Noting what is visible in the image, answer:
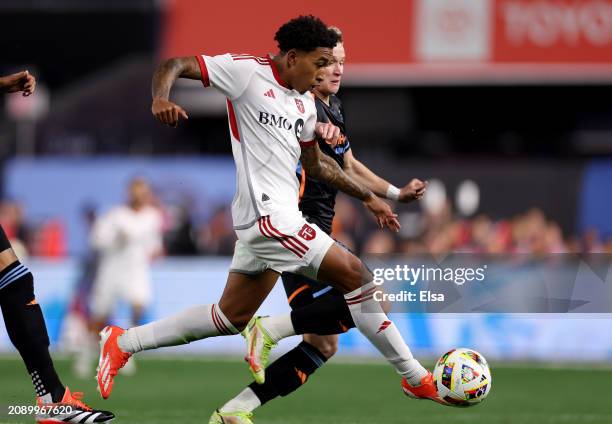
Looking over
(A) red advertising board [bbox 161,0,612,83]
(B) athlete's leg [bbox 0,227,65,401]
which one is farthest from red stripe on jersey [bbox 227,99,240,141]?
(A) red advertising board [bbox 161,0,612,83]

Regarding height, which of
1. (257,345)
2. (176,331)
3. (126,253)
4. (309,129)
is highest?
(309,129)

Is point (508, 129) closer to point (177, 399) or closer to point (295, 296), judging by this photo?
point (177, 399)

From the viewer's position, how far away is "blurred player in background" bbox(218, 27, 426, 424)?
7703 millimetres

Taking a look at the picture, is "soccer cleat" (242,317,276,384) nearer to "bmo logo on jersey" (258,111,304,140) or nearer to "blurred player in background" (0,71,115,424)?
"blurred player in background" (0,71,115,424)

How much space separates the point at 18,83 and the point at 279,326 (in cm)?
215

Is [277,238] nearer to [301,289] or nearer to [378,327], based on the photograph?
[378,327]

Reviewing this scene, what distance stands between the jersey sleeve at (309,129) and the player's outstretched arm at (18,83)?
1530 millimetres

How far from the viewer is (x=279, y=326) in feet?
26.3

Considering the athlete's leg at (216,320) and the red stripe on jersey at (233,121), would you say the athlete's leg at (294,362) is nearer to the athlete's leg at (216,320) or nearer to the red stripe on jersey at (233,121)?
the athlete's leg at (216,320)

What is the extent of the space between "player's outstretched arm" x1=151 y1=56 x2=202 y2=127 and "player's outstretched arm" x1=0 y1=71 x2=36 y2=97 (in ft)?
2.63

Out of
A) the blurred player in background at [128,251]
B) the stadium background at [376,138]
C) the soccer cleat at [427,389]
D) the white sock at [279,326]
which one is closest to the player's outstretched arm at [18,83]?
the white sock at [279,326]

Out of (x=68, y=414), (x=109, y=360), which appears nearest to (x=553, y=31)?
(x=109, y=360)

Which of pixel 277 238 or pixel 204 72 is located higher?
pixel 204 72

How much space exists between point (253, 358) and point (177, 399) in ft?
9.95
